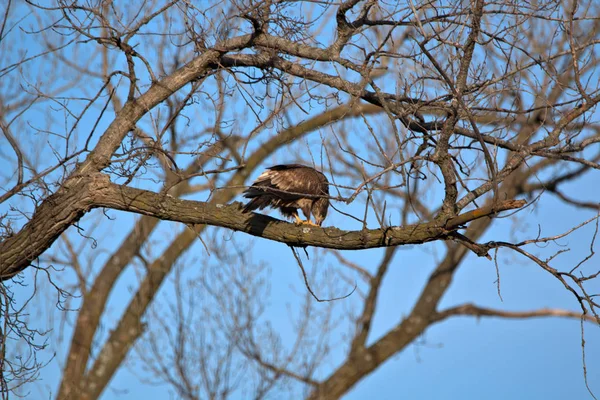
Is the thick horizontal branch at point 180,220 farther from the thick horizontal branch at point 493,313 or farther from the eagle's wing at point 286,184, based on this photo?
the thick horizontal branch at point 493,313

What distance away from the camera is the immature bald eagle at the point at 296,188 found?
234 inches

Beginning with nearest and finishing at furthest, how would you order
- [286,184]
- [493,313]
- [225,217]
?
[225,217] < [286,184] < [493,313]

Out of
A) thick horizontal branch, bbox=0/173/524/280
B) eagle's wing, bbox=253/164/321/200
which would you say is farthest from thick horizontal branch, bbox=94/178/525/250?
eagle's wing, bbox=253/164/321/200

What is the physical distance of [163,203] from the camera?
18.4 ft

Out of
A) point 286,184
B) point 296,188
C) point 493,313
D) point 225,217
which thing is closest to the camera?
point 225,217

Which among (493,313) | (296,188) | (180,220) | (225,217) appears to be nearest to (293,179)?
(296,188)

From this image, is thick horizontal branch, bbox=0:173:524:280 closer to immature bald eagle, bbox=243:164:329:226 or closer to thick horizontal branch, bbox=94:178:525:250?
thick horizontal branch, bbox=94:178:525:250

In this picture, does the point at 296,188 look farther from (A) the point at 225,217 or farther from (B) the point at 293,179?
(A) the point at 225,217

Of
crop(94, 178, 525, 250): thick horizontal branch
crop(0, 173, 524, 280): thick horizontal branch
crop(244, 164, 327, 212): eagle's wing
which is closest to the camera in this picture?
crop(0, 173, 524, 280): thick horizontal branch

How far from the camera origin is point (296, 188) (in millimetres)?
6156

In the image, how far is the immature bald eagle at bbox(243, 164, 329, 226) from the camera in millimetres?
5949

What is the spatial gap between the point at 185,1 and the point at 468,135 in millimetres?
2700

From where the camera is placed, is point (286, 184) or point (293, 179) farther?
point (293, 179)

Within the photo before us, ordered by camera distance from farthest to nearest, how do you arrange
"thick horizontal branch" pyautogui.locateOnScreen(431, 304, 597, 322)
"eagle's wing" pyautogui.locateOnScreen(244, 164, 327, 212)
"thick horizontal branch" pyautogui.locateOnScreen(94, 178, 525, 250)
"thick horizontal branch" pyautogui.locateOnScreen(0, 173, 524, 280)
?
"thick horizontal branch" pyautogui.locateOnScreen(431, 304, 597, 322)
"eagle's wing" pyautogui.locateOnScreen(244, 164, 327, 212)
"thick horizontal branch" pyautogui.locateOnScreen(94, 178, 525, 250)
"thick horizontal branch" pyautogui.locateOnScreen(0, 173, 524, 280)
